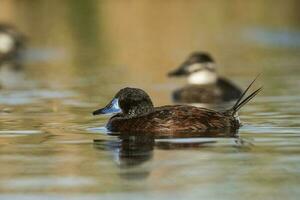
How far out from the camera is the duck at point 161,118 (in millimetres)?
11070

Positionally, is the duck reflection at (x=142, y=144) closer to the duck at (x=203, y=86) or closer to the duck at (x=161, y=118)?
the duck at (x=161, y=118)

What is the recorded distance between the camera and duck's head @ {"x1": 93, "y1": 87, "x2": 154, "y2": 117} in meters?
11.5

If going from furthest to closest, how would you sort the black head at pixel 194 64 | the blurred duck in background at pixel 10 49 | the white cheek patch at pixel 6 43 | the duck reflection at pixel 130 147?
1. the white cheek patch at pixel 6 43
2. the blurred duck in background at pixel 10 49
3. the black head at pixel 194 64
4. the duck reflection at pixel 130 147

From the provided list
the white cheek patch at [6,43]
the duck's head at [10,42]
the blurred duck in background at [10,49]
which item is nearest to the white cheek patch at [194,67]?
the blurred duck in background at [10,49]

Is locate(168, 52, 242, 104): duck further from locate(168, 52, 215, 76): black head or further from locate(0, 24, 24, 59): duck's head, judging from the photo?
locate(0, 24, 24, 59): duck's head

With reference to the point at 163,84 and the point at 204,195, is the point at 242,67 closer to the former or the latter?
the point at 163,84

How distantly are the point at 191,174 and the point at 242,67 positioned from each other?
12554mm

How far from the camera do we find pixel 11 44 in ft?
85.7

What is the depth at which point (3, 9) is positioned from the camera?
35.3 meters

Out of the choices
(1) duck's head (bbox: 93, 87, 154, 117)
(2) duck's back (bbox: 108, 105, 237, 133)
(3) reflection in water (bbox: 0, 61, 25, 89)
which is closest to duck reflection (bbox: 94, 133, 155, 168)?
(2) duck's back (bbox: 108, 105, 237, 133)

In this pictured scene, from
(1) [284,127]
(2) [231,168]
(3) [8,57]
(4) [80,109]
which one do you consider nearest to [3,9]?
(3) [8,57]

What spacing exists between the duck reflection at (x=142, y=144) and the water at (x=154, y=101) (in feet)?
0.05

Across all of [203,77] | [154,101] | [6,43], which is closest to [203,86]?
[203,77]

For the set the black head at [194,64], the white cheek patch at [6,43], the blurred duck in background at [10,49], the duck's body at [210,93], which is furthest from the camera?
the white cheek patch at [6,43]
